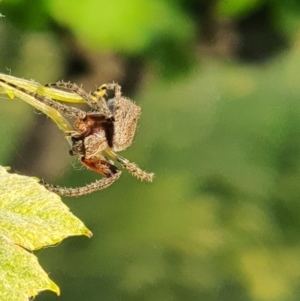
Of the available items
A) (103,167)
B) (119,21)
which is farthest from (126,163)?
(119,21)

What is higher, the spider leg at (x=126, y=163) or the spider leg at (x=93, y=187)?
the spider leg at (x=126, y=163)

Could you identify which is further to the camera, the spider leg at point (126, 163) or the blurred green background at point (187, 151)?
the blurred green background at point (187, 151)

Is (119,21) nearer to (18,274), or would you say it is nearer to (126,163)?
(126,163)

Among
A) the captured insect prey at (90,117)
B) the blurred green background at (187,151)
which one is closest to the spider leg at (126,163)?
the captured insect prey at (90,117)

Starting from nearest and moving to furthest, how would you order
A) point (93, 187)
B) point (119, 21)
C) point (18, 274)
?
point (18, 274), point (93, 187), point (119, 21)

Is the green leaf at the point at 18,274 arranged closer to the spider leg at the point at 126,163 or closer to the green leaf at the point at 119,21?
the spider leg at the point at 126,163

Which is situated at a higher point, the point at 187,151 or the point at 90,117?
the point at 90,117

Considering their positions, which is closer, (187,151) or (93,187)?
(93,187)

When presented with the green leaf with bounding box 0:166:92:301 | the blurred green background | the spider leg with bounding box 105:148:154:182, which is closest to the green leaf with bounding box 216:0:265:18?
the blurred green background
